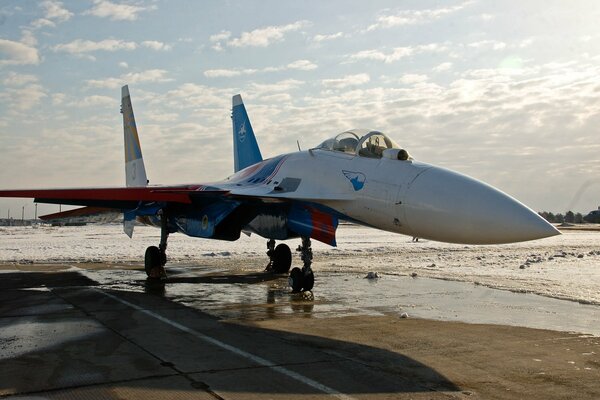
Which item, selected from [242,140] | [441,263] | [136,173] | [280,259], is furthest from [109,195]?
[441,263]

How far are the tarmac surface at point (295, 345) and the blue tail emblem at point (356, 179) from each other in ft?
6.60

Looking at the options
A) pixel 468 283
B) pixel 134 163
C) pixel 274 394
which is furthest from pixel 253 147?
pixel 274 394

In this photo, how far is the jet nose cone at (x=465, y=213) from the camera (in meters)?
6.64

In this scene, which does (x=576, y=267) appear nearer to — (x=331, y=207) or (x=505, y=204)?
(x=331, y=207)

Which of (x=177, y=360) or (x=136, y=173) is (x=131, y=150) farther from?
(x=177, y=360)

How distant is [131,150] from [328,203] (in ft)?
42.4

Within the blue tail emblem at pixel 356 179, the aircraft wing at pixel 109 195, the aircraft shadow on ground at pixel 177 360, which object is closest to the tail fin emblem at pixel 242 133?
the aircraft wing at pixel 109 195

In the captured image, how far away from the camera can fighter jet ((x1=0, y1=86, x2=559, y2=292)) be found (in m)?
7.05

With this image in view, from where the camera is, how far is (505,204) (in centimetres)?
687

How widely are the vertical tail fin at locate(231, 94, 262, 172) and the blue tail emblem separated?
11.4m

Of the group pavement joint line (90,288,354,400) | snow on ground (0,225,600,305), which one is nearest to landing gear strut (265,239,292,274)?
snow on ground (0,225,600,305)

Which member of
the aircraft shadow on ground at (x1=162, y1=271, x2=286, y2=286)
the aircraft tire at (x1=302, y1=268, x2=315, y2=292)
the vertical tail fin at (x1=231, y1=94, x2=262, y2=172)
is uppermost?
the vertical tail fin at (x1=231, y1=94, x2=262, y2=172)

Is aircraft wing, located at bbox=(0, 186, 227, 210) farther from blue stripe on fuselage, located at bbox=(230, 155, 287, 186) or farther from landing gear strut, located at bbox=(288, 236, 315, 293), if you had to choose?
landing gear strut, located at bbox=(288, 236, 315, 293)

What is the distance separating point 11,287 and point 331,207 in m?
7.39
